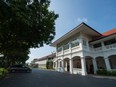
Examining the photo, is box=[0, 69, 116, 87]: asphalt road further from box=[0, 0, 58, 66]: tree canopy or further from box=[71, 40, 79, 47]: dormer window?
box=[71, 40, 79, 47]: dormer window

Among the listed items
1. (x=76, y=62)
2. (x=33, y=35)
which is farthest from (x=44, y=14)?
(x=76, y=62)

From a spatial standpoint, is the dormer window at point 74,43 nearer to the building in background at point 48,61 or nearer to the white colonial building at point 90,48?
the white colonial building at point 90,48

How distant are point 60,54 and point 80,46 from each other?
8.55 meters

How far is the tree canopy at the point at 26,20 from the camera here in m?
8.54

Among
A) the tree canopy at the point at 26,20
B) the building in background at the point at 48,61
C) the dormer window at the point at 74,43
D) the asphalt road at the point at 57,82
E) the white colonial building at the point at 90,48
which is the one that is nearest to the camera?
the tree canopy at the point at 26,20

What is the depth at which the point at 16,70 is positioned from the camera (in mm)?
26484

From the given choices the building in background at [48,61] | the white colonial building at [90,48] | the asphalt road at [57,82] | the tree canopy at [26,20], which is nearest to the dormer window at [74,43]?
the white colonial building at [90,48]

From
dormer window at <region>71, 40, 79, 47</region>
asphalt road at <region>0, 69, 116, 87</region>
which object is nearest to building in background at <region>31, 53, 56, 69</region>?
dormer window at <region>71, 40, 79, 47</region>

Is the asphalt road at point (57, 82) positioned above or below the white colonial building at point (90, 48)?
below

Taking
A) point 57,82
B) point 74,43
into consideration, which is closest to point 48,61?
point 74,43

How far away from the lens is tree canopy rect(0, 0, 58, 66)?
8539mm

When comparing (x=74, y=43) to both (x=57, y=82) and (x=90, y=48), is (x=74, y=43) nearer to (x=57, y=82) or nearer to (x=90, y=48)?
(x=90, y=48)

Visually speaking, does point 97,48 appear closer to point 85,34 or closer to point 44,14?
point 85,34

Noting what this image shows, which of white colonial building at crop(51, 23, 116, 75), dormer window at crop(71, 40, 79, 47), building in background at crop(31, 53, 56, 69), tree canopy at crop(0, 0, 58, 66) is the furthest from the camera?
building in background at crop(31, 53, 56, 69)
